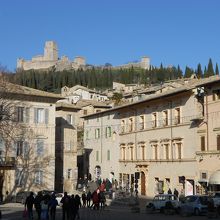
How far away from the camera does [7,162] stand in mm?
50938

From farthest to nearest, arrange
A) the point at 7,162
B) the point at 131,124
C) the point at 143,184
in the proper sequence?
the point at 131,124
the point at 143,184
the point at 7,162

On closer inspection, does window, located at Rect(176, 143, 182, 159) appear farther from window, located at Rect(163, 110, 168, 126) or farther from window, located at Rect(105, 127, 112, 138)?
window, located at Rect(105, 127, 112, 138)

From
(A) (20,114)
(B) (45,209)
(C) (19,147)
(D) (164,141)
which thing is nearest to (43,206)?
(B) (45,209)

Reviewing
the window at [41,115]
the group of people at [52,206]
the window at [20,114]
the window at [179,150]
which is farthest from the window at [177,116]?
the group of people at [52,206]

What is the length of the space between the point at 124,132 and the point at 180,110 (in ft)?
48.0

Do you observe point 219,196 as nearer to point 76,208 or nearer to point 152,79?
point 76,208

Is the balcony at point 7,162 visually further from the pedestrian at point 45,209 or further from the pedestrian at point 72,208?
the pedestrian at point 72,208

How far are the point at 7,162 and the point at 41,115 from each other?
7.12 meters

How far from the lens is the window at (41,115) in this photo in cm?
5450

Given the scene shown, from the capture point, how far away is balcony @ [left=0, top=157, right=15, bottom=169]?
166 ft

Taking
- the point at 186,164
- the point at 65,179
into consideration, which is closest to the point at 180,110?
the point at 186,164

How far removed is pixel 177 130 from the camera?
50125 millimetres

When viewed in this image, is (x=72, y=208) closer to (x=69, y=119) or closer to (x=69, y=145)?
(x=69, y=145)

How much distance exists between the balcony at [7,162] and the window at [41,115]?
559 centimetres
